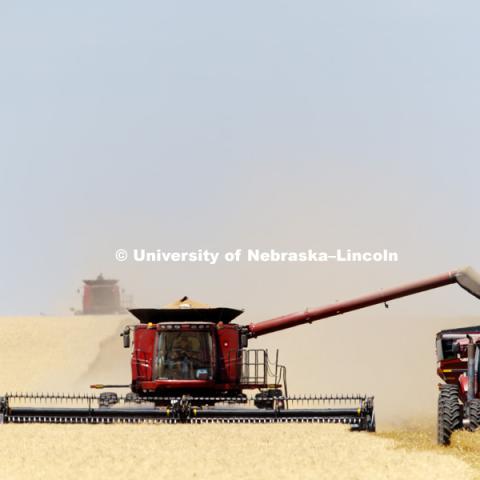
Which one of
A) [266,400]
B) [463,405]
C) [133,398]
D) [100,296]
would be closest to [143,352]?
[133,398]

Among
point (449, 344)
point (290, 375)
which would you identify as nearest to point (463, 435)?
point (449, 344)

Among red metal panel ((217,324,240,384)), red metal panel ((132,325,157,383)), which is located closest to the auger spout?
red metal panel ((217,324,240,384))

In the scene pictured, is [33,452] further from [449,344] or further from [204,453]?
[449,344]

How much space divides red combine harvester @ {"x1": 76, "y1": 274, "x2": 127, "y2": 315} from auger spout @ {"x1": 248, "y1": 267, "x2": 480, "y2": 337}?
179ft

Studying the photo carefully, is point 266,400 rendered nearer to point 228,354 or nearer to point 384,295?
point 228,354

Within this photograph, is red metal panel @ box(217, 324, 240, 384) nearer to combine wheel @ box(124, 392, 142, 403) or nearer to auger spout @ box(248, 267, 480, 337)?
auger spout @ box(248, 267, 480, 337)

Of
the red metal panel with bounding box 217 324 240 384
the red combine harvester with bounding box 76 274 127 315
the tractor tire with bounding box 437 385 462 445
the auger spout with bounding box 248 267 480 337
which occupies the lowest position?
the tractor tire with bounding box 437 385 462 445

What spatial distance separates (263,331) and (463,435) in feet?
36.0

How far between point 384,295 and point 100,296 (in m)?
55.7

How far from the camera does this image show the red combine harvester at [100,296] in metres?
81.4

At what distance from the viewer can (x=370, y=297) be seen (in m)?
27.4

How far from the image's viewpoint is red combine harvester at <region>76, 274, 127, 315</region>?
267 ft

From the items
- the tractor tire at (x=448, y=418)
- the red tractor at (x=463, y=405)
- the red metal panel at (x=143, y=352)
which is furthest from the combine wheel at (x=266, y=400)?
the tractor tire at (x=448, y=418)

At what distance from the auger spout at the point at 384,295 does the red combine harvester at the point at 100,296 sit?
5461 cm
